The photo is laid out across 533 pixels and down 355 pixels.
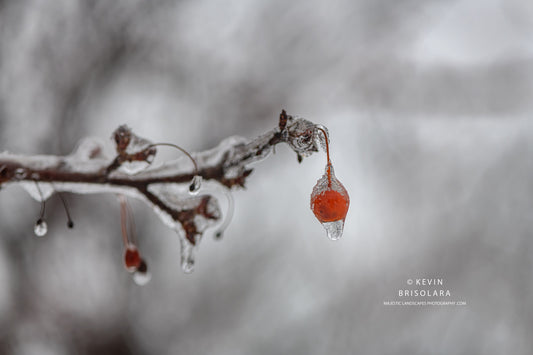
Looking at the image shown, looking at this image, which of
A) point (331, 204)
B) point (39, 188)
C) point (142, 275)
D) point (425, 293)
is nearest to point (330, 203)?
point (331, 204)

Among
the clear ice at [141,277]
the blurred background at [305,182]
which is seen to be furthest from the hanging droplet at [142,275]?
the blurred background at [305,182]

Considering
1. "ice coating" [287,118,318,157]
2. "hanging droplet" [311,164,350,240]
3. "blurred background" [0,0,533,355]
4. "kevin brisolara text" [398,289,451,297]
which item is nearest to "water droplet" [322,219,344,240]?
"hanging droplet" [311,164,350,240]

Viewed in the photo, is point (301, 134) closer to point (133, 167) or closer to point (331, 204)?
point (331, 204)

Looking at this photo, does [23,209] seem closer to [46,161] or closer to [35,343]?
[35,343]

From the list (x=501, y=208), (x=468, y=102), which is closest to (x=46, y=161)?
(x=468, y=102)

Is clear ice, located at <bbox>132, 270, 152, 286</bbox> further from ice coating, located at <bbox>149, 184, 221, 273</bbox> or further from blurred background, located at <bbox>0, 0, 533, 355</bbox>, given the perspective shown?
blurred background, located at <bbox>0, 0, 533, 355</bbox>
